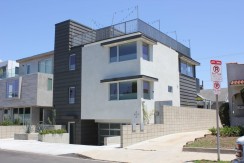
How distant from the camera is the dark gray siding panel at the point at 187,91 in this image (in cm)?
2976

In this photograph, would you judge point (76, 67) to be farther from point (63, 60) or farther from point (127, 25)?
point (127, 25)

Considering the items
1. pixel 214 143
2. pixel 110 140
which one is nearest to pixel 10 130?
pixel 110 140

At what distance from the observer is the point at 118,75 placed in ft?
79.2

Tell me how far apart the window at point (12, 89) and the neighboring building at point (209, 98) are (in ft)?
66.5

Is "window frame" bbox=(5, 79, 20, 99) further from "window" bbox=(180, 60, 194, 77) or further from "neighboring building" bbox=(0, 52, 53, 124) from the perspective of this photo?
"window" bbox=(180, 60, 194, 77)

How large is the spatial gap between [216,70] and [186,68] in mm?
19429

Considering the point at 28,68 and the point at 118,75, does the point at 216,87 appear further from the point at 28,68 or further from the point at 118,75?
the point at 28,68

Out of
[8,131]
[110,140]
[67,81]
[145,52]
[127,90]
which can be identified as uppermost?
[145,52]

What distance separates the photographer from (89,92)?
26.2 meters

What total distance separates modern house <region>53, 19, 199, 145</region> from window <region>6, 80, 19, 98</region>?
5.73m

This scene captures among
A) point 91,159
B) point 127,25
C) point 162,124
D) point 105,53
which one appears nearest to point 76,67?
point 105,53

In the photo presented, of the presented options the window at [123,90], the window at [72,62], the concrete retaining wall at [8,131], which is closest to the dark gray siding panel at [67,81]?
the window at [72,62]

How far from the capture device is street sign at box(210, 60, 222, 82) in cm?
1225

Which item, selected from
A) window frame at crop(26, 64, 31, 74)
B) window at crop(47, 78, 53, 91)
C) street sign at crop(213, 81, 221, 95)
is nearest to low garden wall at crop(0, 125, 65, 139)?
window at crop(47, 78, 53, 91)
